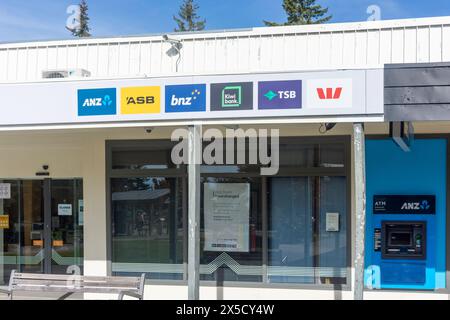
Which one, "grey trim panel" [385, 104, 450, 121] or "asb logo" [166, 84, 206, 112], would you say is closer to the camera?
"grey trim panel" [385, 104, 450, 121]

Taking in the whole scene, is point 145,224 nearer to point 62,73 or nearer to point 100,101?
point 62,73

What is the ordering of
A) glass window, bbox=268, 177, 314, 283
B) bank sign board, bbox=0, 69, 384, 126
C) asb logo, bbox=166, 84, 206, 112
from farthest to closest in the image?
glass window, bbox=268, 177, 314, 283 → asb logo, bbox=166, 84, 206, 112 → bank sign board, bbox=0, 69, 384, 126

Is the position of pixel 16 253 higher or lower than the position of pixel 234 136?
lower

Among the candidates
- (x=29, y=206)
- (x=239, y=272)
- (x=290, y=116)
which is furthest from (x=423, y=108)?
(x=29, y=206)

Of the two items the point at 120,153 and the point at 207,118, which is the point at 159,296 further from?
the point at 207,118

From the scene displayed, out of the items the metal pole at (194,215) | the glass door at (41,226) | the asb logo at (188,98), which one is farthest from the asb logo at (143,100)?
the glass door at (41,226)

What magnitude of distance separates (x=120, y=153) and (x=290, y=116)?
3.52m

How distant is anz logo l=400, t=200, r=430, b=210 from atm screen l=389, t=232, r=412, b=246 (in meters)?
0.37

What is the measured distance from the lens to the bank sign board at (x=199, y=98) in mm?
5555

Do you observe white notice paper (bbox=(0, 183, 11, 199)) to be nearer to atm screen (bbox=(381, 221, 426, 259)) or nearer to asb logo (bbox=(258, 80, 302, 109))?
asb logo (bbox=(258, 80, 302, 109))

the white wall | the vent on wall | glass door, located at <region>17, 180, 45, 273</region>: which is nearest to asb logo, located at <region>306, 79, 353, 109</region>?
the white wall

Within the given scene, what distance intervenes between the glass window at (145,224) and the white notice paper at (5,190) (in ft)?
7.37

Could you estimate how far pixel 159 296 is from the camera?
314 inches

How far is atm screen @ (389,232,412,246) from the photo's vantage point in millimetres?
7367
